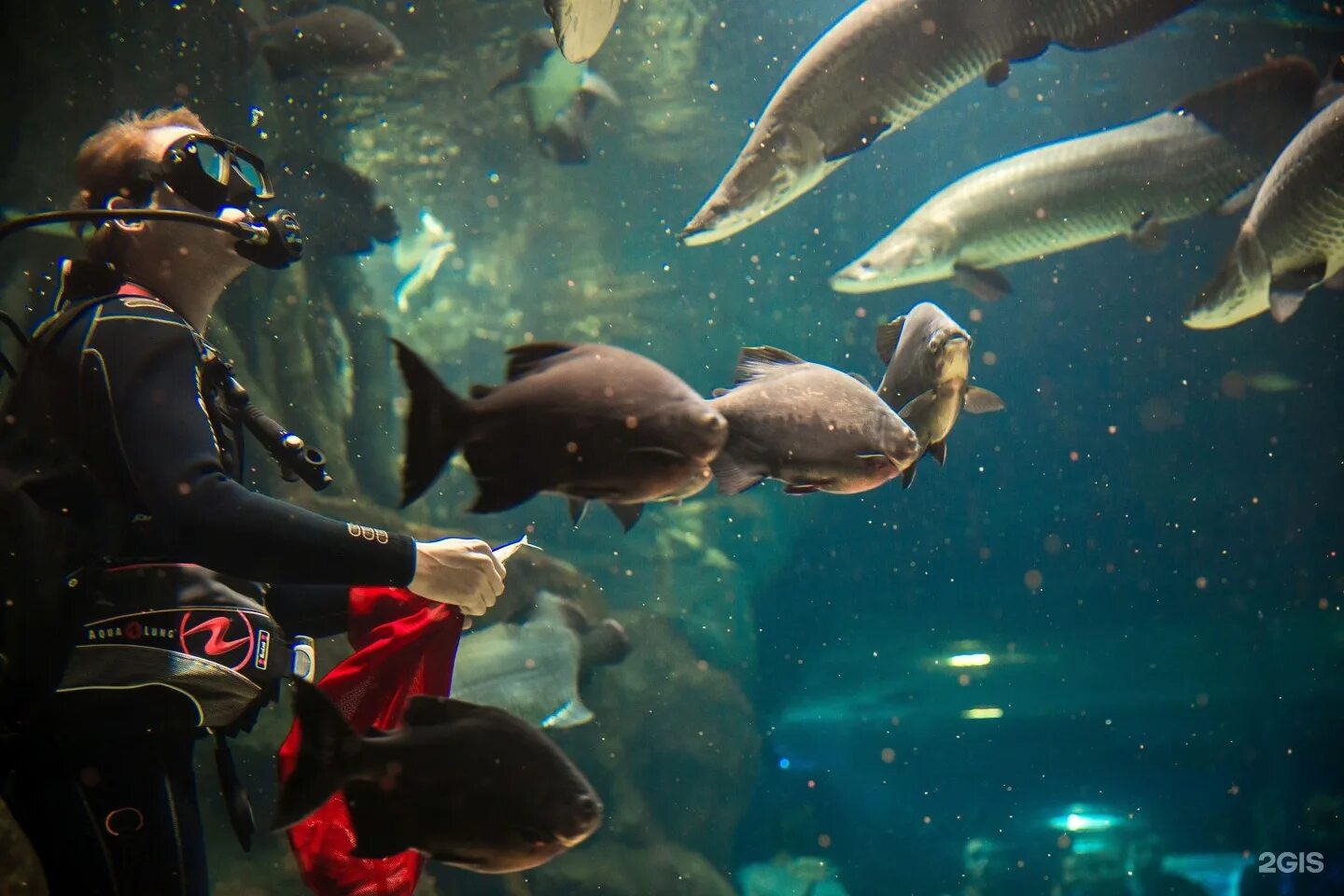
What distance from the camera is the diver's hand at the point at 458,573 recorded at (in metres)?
2.05

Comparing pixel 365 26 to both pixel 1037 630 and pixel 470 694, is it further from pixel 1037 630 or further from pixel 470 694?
pixel 1037 630

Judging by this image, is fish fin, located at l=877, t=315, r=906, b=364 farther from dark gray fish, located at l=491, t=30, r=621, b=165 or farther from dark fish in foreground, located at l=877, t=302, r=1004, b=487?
dark gray fish, located at l=491, t=30, r=621, b=165

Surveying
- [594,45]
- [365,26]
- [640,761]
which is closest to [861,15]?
[594,45]

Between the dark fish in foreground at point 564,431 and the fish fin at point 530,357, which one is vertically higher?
the fish fin at point 530,357

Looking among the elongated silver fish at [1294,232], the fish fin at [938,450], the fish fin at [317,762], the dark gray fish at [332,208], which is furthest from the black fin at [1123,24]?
the dark gray fish at [332,208]

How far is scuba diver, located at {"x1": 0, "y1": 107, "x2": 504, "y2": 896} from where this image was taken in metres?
1.91

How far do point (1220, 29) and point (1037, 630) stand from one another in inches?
475

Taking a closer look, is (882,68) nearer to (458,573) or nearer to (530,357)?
(530,357)

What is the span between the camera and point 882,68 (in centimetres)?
271

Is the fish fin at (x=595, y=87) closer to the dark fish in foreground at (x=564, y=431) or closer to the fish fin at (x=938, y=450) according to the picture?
the fish fin at (x=938, y=450)

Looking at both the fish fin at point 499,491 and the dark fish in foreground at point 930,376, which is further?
the dark fish in foreground at point 930,376

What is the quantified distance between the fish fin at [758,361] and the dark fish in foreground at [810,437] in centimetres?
18

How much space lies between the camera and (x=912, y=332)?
6.51 ft

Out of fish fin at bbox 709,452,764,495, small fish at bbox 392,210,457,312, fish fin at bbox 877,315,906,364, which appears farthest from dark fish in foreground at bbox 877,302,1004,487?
small fish at bbox 392,210,457,312
